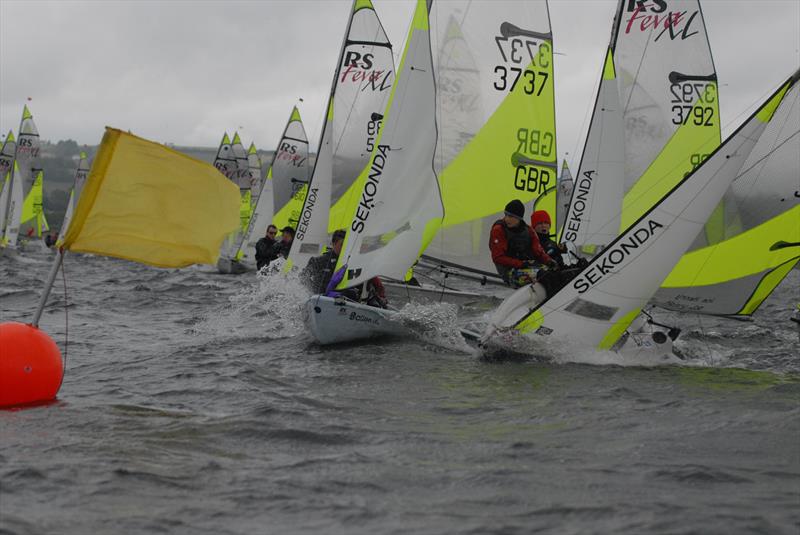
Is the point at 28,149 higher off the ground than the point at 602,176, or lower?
lower

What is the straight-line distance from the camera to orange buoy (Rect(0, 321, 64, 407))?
6844 mm

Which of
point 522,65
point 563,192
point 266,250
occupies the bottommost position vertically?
point 266,250

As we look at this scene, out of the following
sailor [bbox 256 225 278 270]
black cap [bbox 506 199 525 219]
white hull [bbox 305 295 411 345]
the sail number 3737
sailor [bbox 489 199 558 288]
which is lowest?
white hull [bbox 305 295 411 345]

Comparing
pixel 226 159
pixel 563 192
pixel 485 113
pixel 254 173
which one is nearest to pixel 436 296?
pixel 485 113

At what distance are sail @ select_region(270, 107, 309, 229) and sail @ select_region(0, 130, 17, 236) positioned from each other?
14768 millimetres

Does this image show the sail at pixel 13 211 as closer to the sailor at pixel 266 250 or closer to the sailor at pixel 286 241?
the sailor at pixel 266 250

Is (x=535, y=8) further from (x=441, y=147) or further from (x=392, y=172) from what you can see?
(x=392, y=172)

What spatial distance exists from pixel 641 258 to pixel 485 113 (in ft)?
15.7

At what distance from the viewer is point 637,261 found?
9.28 meters

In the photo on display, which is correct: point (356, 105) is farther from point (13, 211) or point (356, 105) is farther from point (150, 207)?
point (13, 211)

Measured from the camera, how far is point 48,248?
145 feet

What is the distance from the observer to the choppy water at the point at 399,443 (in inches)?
185

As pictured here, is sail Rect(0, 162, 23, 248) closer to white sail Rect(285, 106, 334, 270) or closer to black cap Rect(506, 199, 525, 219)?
white sail Rect(285, 106, 334, 270)

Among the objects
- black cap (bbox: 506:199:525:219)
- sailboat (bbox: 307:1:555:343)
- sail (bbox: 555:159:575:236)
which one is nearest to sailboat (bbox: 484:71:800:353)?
black cap (bbox: 506:199:525:219)
